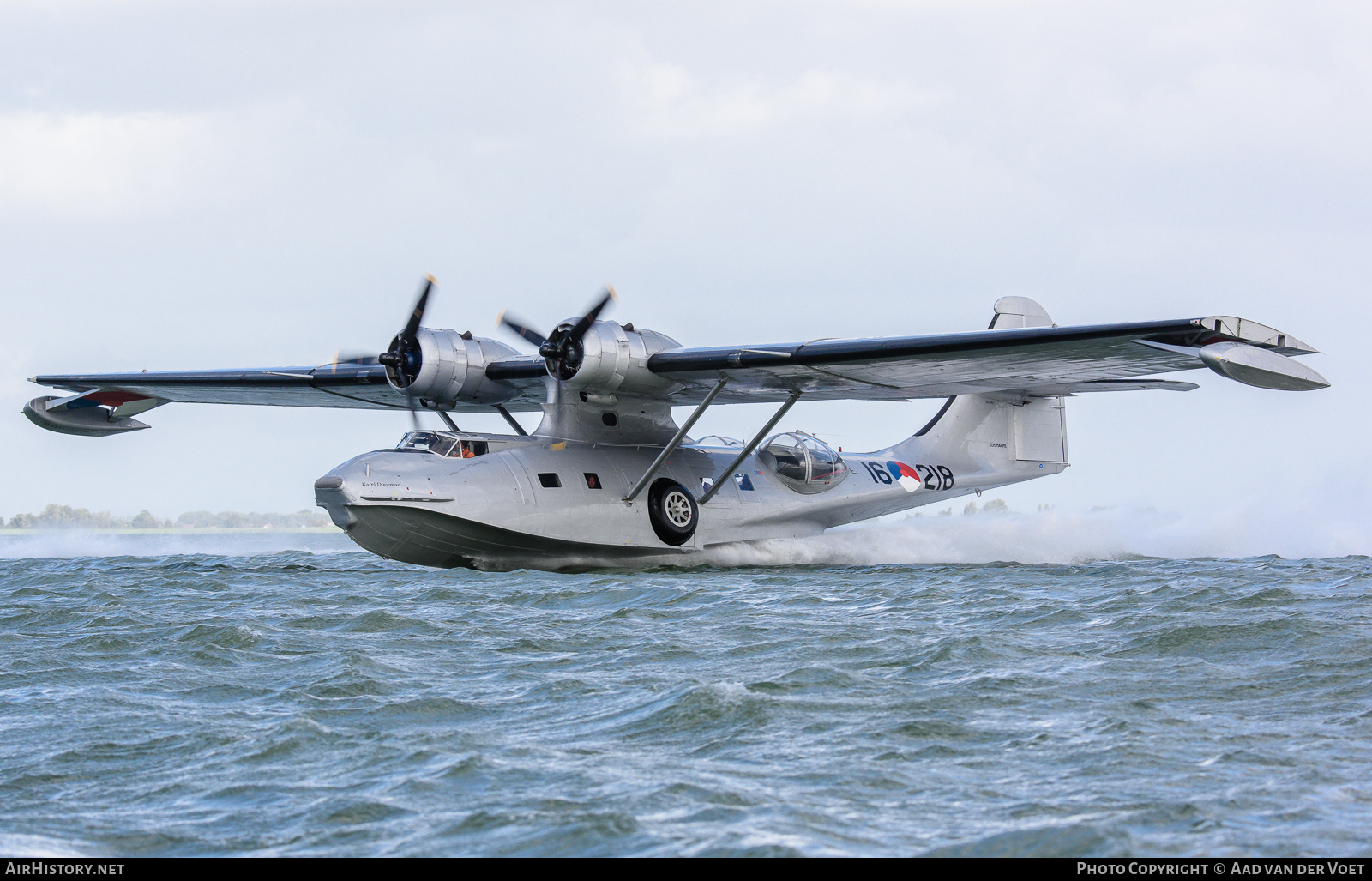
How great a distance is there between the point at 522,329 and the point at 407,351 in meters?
1.94

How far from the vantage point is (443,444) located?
1658 cm

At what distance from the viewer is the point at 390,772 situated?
538cm

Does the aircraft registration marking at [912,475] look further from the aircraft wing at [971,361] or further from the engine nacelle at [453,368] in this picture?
the engine nacelle at [453,368]

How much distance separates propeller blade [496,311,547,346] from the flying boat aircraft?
30 mm

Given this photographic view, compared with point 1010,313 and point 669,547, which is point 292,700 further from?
point 1010,313

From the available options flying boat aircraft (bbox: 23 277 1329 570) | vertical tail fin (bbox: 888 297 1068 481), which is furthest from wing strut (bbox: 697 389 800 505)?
vertical tail fin (bbox: 888 297 1068 481)

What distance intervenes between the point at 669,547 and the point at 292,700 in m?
11.3

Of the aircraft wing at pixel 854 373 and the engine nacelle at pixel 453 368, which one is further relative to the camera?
the engine nacelle at pixel 453 368

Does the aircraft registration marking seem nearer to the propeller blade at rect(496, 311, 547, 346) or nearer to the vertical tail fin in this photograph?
the vertical tail fin

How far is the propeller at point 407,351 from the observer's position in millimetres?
18531

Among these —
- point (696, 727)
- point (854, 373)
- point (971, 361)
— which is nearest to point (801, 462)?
point (854, 373)

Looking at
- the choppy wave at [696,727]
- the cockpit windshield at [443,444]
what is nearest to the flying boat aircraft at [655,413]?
the cockpit windshield at [443,444]

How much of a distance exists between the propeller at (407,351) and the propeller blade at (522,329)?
4.13 ft
